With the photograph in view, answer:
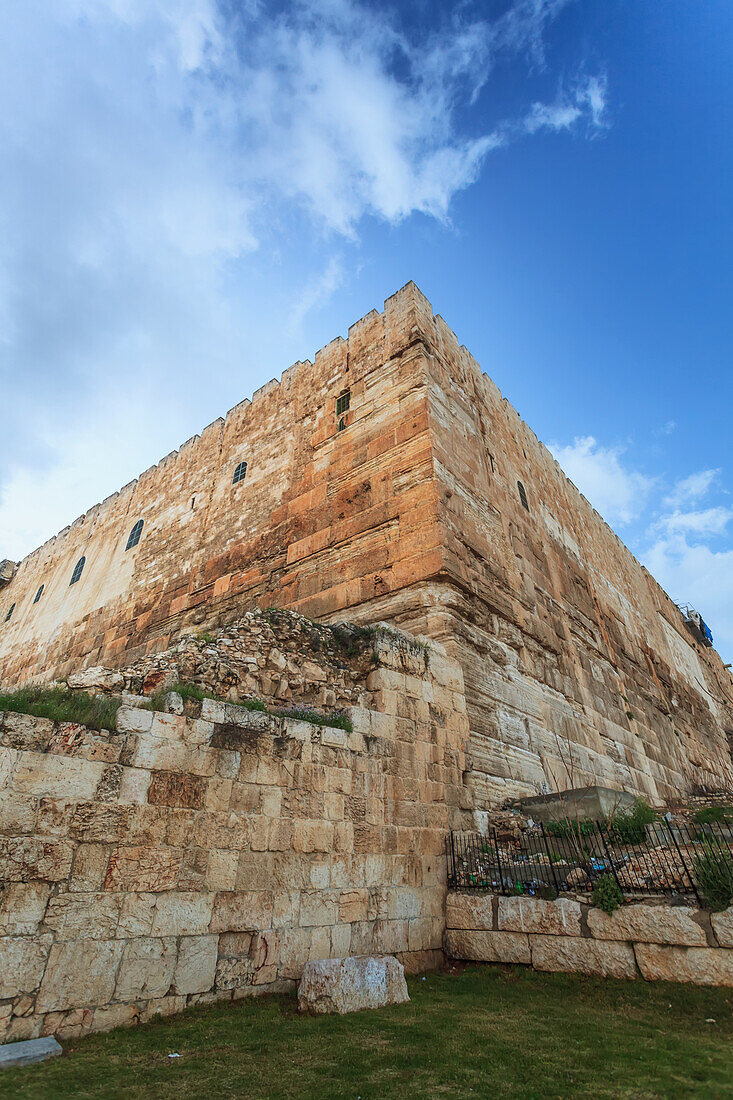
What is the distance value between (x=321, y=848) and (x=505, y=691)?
4.18m

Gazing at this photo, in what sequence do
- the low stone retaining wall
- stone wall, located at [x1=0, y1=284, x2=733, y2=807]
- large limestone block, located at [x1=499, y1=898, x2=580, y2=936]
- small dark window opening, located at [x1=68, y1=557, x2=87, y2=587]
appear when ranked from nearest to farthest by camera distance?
the low stone retaining wall
large limestone block, located at [x1=499, y1=898, x2=580, y2=936]
stone wall, located at [x1=0, y1=284, x2=733, y2=807]
small dark window opening, located at [x1=68, y1=557, x2=87, y2=587]

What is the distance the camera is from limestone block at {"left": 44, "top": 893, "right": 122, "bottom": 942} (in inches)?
142

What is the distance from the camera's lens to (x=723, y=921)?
4.12 m

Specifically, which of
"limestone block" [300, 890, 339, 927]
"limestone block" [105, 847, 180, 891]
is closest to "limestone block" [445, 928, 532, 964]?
"limestone block" [300, 890, 339, 927]

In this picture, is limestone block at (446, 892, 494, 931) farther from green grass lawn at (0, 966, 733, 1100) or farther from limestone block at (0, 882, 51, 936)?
limestone block at (0, 882, 51, 936)

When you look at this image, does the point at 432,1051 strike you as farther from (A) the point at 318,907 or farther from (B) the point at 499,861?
(B) the point at 499,861

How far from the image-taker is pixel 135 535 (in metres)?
16.2

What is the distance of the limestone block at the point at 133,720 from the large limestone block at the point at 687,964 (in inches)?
164

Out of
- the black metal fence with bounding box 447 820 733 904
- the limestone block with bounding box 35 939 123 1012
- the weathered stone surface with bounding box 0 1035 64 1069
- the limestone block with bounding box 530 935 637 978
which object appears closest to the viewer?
the weathered stone surface with bounding box 0 1035 64 1069

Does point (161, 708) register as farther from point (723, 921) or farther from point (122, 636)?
point (122, 636)

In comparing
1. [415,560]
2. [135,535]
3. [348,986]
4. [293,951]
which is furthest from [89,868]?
[135,535]

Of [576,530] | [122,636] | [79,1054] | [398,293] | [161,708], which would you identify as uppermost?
[398,293]

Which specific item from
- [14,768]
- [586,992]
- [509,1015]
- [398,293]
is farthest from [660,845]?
[398,293]

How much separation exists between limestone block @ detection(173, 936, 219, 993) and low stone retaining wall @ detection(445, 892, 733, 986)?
2544mm
